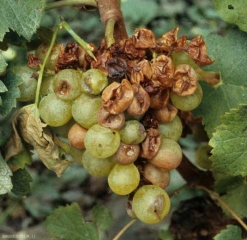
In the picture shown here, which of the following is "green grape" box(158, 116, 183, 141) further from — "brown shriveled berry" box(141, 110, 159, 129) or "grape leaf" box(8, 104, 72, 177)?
"grape leaf" box(8, 104, 72, 177)

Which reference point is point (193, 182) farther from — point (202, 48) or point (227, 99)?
point (202, 48)

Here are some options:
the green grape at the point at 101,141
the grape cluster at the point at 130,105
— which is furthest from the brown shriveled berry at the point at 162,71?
the green grape at the point at 101,141

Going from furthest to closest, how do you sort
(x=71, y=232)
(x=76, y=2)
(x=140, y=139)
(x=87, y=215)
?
(x=87, y=215) → (x=71, y=232) → (x=76, y=2) → (x=140, y=139)

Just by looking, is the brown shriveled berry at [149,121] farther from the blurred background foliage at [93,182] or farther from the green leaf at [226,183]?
the blurred background foliage at [93,182]

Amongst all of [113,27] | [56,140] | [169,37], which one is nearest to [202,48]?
[169,37]

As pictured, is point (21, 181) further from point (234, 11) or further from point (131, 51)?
point (234, 11)

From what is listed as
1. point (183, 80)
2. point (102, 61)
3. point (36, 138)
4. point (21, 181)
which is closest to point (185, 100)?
point (183, 80)

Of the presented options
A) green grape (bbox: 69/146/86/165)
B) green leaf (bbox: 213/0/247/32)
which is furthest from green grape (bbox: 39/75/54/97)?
green leaf (bbox: 213/0/247/32)
